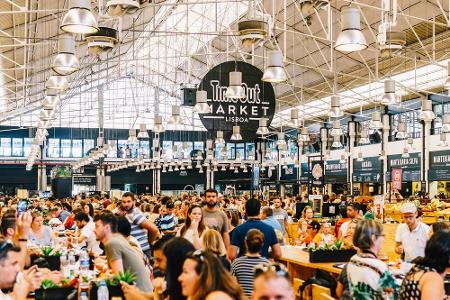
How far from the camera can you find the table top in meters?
7.88

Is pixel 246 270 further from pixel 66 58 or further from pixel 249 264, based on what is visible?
pixel 66 58

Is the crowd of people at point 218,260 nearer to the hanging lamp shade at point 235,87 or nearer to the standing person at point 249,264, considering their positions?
the standing person at point 249,264

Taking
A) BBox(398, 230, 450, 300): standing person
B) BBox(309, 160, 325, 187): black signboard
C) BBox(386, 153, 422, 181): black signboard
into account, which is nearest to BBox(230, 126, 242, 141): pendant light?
BBox(309, 160, 325, 187): black signboard

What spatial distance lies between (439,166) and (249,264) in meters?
23.8

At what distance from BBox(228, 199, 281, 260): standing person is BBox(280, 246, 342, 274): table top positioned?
1052mm

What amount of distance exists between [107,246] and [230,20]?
74.5 feet

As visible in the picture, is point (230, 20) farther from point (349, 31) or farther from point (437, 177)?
point (349, 31)

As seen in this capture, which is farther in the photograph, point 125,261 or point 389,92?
point 389,92

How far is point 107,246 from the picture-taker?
5.62 m

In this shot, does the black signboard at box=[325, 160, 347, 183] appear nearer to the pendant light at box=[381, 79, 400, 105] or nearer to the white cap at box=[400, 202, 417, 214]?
the pendant light at box=[381, 79, 400, 105]

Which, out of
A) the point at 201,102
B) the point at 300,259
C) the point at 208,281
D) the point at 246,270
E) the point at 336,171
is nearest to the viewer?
the point at 208,281

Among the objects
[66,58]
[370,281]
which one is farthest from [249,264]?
[66,58]

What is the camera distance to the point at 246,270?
18.7ft

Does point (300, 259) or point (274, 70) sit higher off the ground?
point (274, 70)
